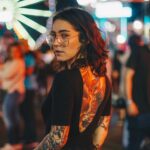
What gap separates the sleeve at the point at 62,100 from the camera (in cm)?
266

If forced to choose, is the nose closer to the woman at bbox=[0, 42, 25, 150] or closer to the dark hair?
the dark hair

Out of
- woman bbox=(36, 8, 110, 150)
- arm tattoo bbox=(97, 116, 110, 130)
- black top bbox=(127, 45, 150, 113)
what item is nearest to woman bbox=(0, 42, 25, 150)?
black top bbox=(127, 45, 150, 113)

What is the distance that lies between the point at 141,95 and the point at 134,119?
1.06 feet

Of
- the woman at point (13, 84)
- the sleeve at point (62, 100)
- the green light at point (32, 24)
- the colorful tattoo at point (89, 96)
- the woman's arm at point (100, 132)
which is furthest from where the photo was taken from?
the woman at point (13, 84)

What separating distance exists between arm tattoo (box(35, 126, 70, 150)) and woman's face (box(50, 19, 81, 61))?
0.38 metres

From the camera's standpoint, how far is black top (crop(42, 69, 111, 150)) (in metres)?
2.66

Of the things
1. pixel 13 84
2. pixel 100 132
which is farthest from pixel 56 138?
pixel 13 84

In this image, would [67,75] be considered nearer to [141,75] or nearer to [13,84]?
[141,75]

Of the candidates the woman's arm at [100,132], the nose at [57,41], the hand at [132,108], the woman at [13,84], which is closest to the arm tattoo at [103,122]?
the woman's arm at [100,132]

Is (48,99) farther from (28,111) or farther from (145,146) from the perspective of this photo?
(28,111)

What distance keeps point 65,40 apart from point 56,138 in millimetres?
519

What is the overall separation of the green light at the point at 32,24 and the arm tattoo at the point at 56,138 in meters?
0.58

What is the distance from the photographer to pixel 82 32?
9.36 feet

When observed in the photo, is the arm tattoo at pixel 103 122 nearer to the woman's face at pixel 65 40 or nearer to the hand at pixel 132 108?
the woman's face at pixel 65 40
